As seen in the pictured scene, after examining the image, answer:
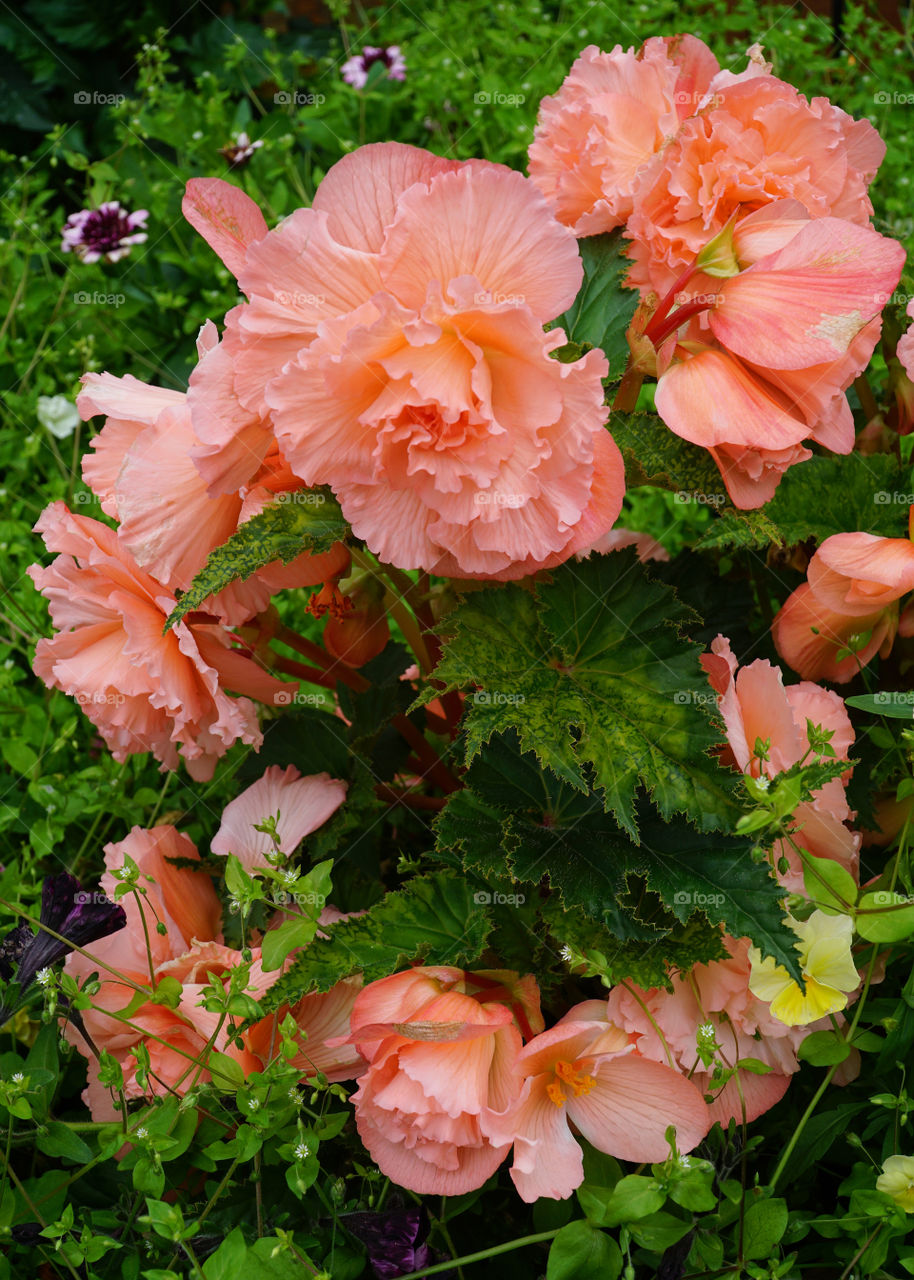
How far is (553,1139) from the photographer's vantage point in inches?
28.3

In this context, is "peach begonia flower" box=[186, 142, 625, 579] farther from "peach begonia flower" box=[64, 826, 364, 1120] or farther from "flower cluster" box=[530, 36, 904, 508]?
"peach begonia flower" box=[64, 826, 364, 1120]

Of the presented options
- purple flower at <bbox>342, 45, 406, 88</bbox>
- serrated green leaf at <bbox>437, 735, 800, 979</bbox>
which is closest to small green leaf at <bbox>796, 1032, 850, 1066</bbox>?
serrated green leaf at <bbox>437, 735, 800, 979</bbox>

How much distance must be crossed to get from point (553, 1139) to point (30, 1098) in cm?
36

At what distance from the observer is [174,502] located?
0.71 m

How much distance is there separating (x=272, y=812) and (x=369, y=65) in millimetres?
2084

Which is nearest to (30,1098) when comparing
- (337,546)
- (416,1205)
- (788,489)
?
(416,1205)

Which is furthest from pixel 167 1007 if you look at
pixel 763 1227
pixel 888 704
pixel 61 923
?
pixel 888 704

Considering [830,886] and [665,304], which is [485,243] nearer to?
[665,304]

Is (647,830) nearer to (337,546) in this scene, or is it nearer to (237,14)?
(337,546)

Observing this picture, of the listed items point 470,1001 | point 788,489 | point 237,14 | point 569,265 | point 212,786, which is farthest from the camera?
point 237,14

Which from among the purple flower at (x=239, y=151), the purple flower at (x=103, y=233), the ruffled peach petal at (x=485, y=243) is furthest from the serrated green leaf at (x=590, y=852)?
the purple flower at (x=239, y=151)

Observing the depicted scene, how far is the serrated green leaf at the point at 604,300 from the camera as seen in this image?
787 millimetres

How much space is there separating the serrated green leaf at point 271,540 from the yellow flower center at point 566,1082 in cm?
36

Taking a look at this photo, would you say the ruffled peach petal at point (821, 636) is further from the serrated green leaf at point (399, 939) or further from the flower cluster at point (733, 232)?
the serrated green leaf at point (399, 939)
